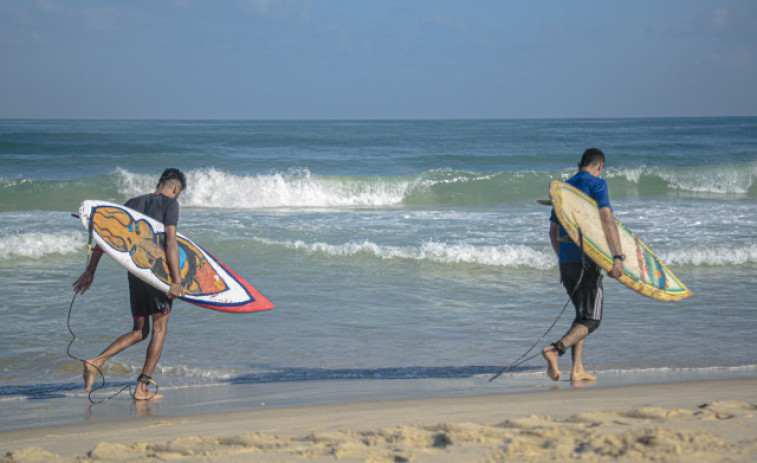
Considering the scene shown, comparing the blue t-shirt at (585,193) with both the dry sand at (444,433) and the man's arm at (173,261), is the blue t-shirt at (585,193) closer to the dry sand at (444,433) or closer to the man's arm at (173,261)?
the dry sand at (444,433)

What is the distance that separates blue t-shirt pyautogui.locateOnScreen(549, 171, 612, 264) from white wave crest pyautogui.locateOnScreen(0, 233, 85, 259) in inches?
294

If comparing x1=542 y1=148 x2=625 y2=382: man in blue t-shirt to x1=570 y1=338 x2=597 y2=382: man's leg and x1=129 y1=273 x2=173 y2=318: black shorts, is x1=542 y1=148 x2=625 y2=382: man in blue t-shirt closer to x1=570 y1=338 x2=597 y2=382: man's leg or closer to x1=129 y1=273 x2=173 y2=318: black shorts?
x1=570 y1=338 x2=597 y2=382: man's leg

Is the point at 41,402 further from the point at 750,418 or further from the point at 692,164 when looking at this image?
the point at 692,164

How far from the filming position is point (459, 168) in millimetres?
25266

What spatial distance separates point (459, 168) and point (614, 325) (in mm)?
19382

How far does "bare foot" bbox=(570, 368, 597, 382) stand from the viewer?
459cm

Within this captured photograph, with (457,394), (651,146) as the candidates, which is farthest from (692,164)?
(457,394)

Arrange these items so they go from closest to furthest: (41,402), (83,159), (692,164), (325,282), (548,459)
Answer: (548,459), (41,402), (325,282), (83,159), (692,164)

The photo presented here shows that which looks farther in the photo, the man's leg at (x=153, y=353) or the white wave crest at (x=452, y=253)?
the white wave crest at (x=452, y=253)

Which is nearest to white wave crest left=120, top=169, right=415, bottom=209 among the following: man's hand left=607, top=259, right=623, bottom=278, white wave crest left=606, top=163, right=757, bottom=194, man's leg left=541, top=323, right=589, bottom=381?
white wave crest left=606, top=163, right=757, bottom=194

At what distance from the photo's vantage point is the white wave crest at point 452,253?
30.0 feet

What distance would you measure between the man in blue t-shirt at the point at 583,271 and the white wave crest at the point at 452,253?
176 inches

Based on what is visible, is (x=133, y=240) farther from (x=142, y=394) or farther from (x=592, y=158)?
(x=592, y=158)

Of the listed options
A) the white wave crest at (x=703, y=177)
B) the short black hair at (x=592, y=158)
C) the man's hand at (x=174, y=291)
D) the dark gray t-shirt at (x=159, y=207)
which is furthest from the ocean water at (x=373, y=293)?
the white wave crest at (x=703, y=177)
